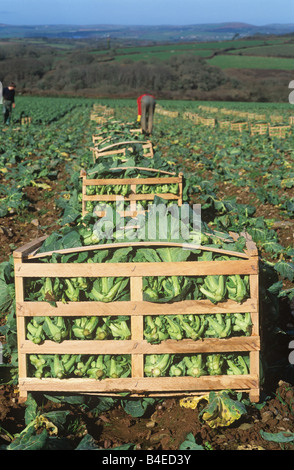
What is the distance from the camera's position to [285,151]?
19.5 metres

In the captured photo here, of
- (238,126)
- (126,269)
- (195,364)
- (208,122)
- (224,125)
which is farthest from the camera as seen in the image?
(208,122)

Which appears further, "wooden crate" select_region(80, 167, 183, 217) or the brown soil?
"wooden crate" select_region(80, 167, 183, 217)

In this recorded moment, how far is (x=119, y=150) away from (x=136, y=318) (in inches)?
289

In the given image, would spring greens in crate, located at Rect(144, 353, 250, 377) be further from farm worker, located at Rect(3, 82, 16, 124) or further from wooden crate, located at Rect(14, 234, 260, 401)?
farm worker, located at Rect(3, 82, 16, 124)

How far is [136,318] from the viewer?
4.11 metres

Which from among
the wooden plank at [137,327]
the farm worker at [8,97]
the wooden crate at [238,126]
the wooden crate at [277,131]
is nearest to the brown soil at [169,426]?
the wooden plank at [137,327]

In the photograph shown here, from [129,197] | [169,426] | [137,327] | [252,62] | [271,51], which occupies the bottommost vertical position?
[169,426]

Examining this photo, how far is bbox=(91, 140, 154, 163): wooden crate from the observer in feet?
36.0

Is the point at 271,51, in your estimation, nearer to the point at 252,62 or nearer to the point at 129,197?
the point at 252,62

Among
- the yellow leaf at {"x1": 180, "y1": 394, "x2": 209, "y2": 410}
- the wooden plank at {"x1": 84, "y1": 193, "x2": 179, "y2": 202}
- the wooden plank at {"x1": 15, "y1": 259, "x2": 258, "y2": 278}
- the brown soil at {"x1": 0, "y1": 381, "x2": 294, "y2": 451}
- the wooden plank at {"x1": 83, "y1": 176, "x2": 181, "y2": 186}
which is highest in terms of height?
the wooden plank at {"x1": 15, "y1": 259, "x2": 258, "y2": 278}

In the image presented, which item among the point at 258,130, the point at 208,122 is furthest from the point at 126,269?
the point at 208,122

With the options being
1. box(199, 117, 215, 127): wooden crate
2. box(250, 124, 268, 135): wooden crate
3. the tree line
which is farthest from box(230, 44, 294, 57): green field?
box(250, 124, 268, 135): wooden crate

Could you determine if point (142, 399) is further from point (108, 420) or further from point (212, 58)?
point (212, 58)
